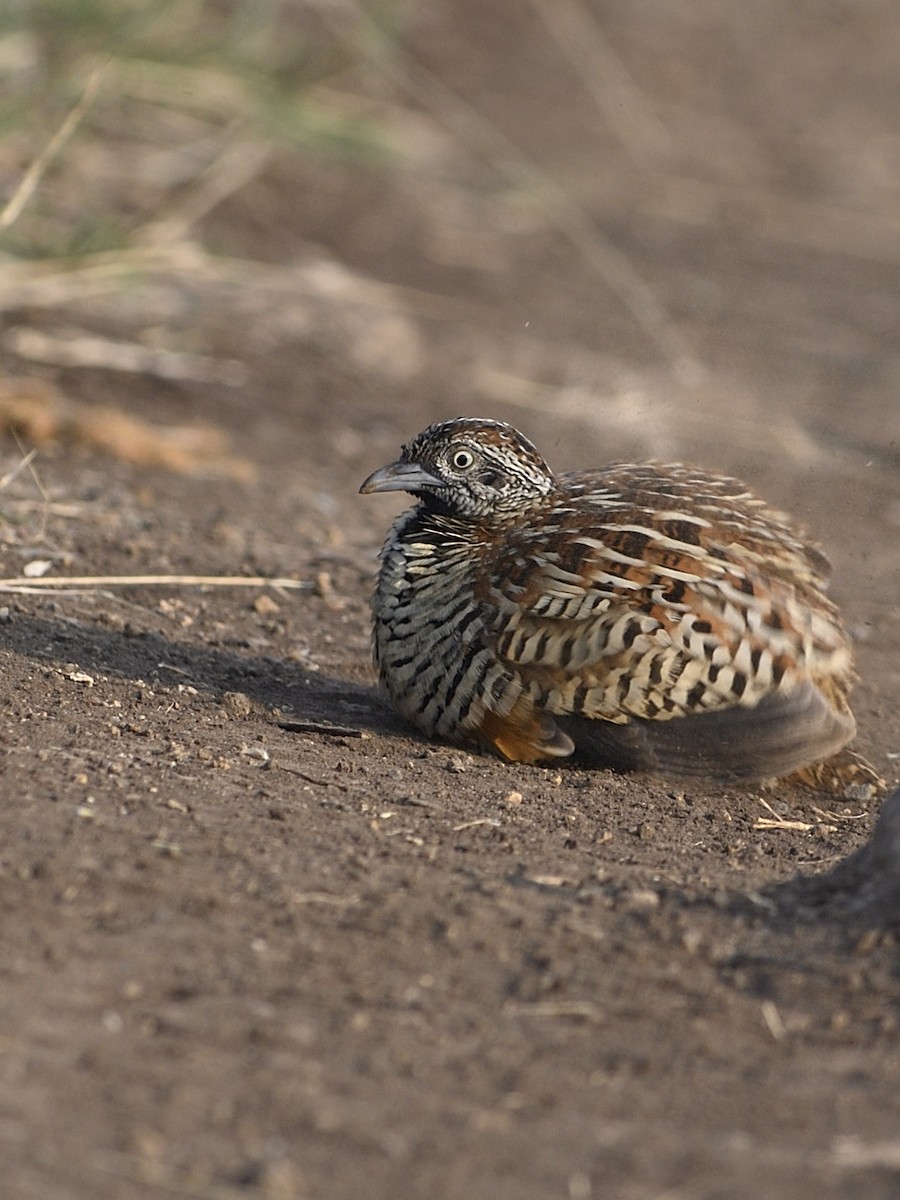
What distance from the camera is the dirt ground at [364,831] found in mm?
3139

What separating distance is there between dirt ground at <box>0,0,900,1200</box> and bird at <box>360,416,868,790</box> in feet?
0.47

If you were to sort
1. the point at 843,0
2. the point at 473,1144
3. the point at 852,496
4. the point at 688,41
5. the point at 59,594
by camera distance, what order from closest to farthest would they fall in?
the point at 473,1144 < the point at 59,594 < the point at 852,496 < the point at 688,41 < the point at 843,0

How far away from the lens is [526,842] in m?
4.47

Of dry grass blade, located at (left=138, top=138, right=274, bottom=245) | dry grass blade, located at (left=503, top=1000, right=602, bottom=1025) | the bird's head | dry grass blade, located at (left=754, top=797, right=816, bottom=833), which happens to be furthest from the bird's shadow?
dry grass blade, located at (left=138, top=138, right=274, bottom=245)

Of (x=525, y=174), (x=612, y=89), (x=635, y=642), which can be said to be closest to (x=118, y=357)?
(x=525, y=174)

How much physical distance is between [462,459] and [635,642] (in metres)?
0.97

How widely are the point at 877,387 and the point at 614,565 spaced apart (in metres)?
6.31

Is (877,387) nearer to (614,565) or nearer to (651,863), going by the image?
(614,565)

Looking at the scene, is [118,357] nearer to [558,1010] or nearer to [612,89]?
[558,1010]

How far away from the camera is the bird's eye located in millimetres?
5660

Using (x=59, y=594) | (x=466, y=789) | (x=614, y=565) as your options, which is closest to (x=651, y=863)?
(x=466, y=789)

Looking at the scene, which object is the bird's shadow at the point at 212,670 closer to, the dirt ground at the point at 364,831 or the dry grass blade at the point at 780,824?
the dirt ground at the point at 364,831

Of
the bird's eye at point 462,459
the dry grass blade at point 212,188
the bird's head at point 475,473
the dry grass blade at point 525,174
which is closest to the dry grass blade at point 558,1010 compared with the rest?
the bird's head at point 475,473

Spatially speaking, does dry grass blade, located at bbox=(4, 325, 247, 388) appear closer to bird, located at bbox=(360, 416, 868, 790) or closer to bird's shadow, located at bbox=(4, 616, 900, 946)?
bird's shadow, located at bbox=(4, 616, 900, 946)
